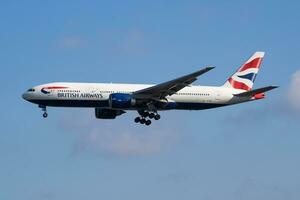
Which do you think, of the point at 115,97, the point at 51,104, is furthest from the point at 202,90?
the point at 51,104

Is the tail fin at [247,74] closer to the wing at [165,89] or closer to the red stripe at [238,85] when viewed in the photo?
the red stripe at [238,85]

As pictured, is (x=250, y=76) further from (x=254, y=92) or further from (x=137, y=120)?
(x=137, y=120)

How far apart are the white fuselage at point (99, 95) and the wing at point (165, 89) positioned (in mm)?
1210

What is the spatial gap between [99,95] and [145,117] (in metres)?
6.10

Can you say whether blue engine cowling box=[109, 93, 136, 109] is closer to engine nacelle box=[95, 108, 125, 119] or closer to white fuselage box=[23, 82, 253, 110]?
white fuselage box=[23, 82, 253, 110]

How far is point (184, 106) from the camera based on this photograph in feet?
272

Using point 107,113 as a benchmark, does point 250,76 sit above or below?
above

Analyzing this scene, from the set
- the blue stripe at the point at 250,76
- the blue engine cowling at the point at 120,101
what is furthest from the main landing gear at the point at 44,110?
the blue stripe at the point at 250,76

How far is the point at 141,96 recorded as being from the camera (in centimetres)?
8006

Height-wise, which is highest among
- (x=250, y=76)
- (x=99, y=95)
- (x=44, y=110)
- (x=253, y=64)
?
(x=253, y=64)

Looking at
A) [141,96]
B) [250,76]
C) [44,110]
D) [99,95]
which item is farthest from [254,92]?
[44,110]

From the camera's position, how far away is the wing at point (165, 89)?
254 feet

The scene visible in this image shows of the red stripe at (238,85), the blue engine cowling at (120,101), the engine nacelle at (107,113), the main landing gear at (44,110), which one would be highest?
the red stripe at (238,85)

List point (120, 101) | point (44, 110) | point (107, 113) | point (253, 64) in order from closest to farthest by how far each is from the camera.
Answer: point (120, 101)
point (44, 110)
point (107, 113)
point (253, 64)
